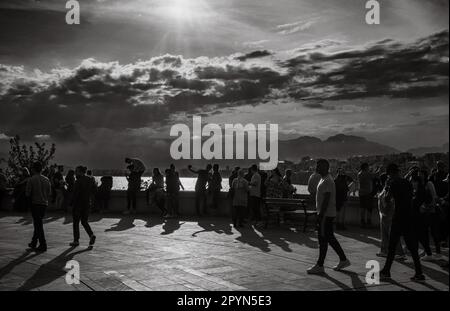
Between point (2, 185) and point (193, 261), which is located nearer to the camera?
point (193, 261)

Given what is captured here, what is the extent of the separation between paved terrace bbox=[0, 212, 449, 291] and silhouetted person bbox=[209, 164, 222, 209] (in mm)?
2804

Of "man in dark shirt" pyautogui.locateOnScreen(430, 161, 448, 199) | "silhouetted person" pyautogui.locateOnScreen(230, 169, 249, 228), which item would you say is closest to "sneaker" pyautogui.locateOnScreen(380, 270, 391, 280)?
"man in dark shirt" pyautogui.locateOnScreen(430, 161, 448, 199)

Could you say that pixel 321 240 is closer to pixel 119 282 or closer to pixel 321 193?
pixel 321 193

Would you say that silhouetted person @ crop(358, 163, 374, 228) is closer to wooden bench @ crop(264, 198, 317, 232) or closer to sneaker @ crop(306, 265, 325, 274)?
wooden bench @ crop(264, 198, 317, 232)

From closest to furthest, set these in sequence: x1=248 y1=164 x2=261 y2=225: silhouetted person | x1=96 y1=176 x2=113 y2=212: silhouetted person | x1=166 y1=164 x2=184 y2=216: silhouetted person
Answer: x1=248 y1=164 x2=261 y2=225: silhouetted person, x1=166 y1=164 x2=184 y2=216: silhouetted person, x1=96 y1=176 x2=113 y2=212: silhouetted person

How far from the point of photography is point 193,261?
9078mm

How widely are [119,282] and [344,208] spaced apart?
8773mm

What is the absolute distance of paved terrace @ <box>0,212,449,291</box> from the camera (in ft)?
24.2

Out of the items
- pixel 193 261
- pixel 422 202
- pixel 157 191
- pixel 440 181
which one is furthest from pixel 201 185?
pixel 422 202

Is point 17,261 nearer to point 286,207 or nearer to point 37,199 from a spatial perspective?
point 37,199

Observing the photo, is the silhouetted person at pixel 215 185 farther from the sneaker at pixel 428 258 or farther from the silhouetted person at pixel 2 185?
the silhouetted person at pixel 2 185

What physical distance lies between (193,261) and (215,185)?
7962mm

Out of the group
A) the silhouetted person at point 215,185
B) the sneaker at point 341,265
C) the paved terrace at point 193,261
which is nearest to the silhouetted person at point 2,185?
the paved terrace at point 193,261
